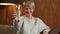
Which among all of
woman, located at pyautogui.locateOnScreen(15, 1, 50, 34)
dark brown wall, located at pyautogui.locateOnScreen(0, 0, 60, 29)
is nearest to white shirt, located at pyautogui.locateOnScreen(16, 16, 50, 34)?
woman, located at pyautogui.locateOnScreen(15, 1, 50, 34)

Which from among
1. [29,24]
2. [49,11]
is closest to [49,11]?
[49,11]

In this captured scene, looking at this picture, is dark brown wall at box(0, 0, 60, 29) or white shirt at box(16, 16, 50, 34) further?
dark brown wall at box(0, 0, 60, 29)

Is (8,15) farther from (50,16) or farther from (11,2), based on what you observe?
(50,16)

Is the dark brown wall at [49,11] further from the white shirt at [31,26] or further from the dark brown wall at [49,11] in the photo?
the white shirt at [31,26]

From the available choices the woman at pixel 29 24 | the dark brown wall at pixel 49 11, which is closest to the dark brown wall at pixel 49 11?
the dark brown wall at pixel 49 11

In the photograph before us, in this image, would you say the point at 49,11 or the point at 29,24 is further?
the point at 49,11

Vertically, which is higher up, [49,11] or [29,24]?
[49,11]

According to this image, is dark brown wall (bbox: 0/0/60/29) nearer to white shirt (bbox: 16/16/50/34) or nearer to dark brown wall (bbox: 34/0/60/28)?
dark brown wall (bbox: 34/0/60/28)

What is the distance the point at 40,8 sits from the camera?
7.22 ft

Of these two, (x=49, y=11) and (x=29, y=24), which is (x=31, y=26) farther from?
(x=49, y=11)

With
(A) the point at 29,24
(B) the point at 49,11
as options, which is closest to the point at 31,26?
(A) the point at 29,24

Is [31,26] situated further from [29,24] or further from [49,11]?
[49,11]

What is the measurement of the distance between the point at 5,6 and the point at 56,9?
2373 mm

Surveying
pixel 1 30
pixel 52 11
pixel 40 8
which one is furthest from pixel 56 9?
pixel 1 30
